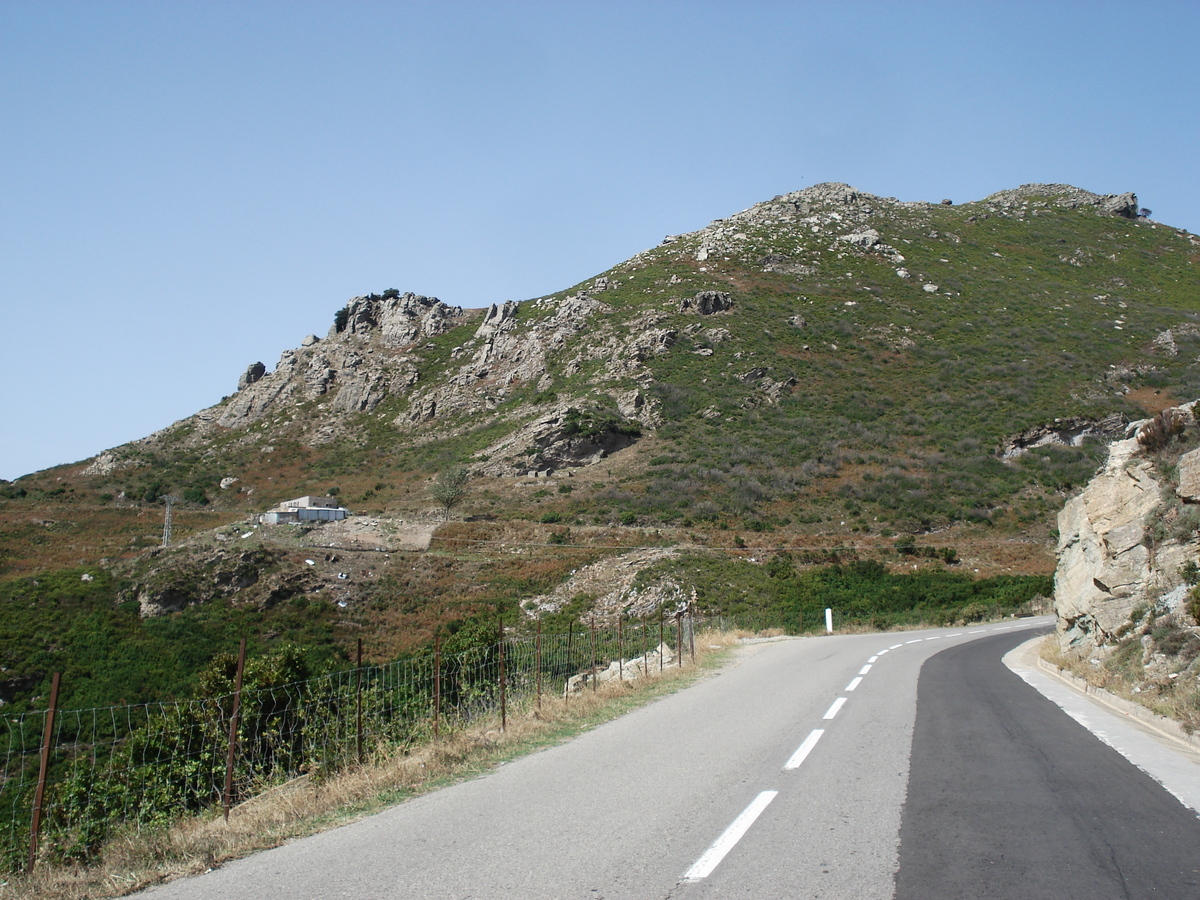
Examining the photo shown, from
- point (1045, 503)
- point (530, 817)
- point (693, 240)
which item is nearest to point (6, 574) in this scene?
point (530, 817)

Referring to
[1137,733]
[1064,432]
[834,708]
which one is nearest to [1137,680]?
[1137,733]

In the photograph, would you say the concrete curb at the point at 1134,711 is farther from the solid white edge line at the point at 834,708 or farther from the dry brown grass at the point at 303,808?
the dry brown grass at the point at 303,808

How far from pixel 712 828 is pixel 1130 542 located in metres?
13.2

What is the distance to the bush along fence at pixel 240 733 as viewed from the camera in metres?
6.63

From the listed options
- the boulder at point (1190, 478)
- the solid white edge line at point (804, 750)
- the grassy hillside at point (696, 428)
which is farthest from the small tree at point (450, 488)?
the solid white edge line at point (804, 750)

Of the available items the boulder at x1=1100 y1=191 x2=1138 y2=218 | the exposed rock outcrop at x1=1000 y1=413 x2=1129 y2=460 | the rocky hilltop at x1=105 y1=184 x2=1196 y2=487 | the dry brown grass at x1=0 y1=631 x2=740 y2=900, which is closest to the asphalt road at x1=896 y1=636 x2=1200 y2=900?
the dry brown grass at x1=0 y1=631 x2=740 y2=900

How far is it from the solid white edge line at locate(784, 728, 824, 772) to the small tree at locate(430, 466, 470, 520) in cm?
4664

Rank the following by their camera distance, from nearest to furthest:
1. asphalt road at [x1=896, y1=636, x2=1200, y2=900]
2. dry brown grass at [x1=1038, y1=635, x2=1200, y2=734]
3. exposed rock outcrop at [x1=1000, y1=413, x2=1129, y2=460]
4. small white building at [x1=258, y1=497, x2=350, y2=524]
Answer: asphalt road at [x1=896, y1=636, x2=1200, y2=900] < dry brown grass at [x1=1038, y1=635, x2=1200, y2=734] < small white building at [x1=258, y1=497, x2=350, y2=524] < exposed rock outcrop at [x1=1000, y1=413, x2=1129, y2=460]

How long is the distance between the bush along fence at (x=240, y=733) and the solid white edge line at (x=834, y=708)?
13.8ft

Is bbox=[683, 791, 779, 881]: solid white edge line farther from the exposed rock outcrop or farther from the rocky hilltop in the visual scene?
the exposed rock outcrop

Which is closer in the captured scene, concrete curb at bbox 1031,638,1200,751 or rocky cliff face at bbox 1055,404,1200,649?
concrete curb at bbox 1031,638,1200,751

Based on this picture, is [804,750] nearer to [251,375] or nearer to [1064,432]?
[1064,432]

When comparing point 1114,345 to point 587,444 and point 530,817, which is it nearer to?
point 587,444

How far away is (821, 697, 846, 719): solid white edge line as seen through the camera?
1001cm
